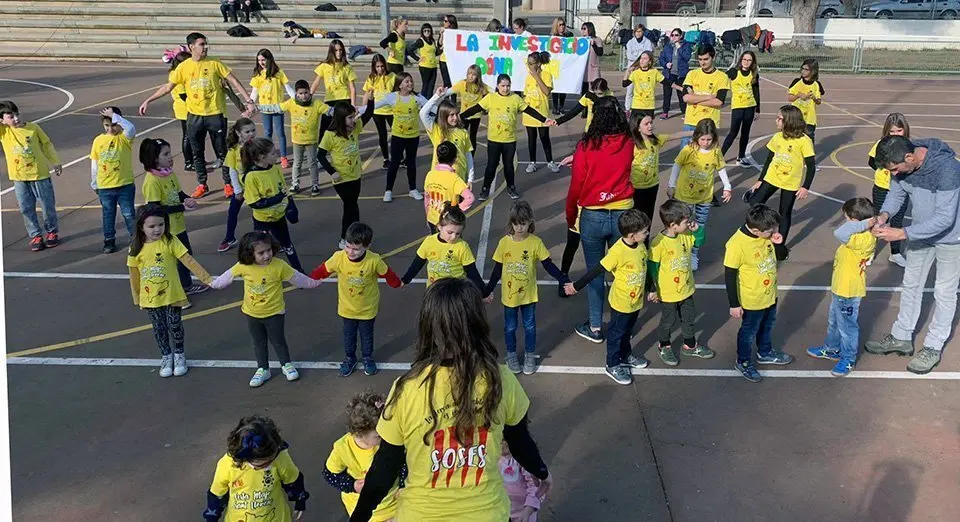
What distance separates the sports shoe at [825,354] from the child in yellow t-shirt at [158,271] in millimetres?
5461

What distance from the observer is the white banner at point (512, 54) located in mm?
17016

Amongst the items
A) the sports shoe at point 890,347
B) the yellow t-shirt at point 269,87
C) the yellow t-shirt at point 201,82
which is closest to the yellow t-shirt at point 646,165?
the sports shoe at point 890,347

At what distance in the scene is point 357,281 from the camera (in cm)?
635

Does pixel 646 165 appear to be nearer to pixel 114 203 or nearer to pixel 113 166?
pixel 113 166

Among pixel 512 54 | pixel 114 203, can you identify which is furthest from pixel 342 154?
pixel 512 54

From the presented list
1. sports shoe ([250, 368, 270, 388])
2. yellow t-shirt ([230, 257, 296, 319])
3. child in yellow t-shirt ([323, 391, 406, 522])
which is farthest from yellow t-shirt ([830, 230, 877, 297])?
sports shoe ([250, 368, 270, 388])

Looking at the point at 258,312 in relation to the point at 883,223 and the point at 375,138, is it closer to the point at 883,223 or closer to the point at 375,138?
the point at 883,223

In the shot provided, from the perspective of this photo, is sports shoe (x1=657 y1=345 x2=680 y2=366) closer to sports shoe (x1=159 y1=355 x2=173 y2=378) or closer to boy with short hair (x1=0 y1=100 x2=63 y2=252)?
sports shoe (x1=159 y1=355 x2=173 y2=378)

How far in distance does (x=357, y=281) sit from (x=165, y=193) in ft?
10.1

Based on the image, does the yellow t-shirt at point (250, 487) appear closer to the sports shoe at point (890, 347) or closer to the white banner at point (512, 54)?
the sports shoe at point (890, 347)

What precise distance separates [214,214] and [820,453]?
851 cm

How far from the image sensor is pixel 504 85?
1076 centimetres

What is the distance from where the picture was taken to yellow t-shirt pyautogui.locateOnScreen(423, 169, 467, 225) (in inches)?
302

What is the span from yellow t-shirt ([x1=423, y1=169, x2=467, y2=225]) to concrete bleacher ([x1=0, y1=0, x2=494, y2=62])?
20328 millimetres
